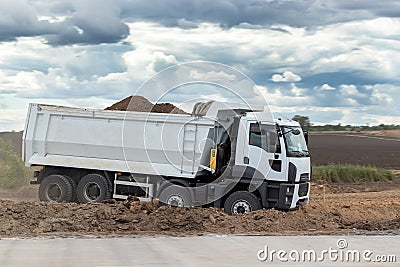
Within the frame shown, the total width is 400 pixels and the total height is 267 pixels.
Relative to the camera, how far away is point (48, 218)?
17.8m

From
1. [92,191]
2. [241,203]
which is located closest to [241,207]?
[241,203]

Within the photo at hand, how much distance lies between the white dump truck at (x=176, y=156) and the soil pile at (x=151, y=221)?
63 cm

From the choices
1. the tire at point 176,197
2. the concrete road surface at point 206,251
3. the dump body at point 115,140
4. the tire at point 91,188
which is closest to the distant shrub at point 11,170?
the dump body at point 115,140

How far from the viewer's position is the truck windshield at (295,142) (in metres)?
19.3

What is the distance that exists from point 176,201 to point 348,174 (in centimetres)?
1456

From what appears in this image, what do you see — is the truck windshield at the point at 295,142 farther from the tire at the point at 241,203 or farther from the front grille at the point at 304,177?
the tire at the point at 241,203

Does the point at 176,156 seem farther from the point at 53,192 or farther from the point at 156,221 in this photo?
the point at 53,192

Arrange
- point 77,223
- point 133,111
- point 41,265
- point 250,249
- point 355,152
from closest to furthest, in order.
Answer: point 41,265 → point 250,249 → point 77,223 → point 133,111 → point 355,152

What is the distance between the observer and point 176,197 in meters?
19.7

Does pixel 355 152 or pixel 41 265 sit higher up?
pixel 355 152

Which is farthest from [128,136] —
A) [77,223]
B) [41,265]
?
[41,265]

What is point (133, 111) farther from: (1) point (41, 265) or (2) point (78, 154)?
(1) point (41, 265)

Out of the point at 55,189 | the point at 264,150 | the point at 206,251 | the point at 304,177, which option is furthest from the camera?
the point at 55,189

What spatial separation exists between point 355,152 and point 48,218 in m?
36.8
